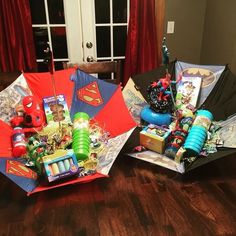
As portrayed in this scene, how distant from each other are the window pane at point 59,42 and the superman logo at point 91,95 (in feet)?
4.12

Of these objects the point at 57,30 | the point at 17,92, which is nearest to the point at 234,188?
the point at 17,92

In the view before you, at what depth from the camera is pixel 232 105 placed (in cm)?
129

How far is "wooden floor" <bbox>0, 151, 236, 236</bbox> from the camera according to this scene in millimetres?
940

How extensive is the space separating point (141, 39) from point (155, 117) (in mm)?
1207

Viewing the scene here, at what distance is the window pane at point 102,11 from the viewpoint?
237 centimetres

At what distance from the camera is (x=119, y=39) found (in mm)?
2529

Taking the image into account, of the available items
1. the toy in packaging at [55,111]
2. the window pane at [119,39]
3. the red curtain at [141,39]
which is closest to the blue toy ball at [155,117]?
the toy in packaging at [55,111]

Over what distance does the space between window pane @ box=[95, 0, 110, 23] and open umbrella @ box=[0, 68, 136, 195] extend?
122 cm

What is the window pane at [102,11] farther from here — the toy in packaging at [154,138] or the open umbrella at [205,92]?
the toy in packaging at [154,138]

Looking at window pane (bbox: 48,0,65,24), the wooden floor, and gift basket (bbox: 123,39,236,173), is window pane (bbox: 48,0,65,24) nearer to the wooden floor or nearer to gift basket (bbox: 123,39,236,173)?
gift basket (bbox: 123,39,236,173)

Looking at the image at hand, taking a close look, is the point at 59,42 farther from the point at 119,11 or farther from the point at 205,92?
the point at 205,92

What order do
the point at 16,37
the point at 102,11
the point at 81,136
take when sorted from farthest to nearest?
the point at 102,11
the point at 16,37
the point at 81,136

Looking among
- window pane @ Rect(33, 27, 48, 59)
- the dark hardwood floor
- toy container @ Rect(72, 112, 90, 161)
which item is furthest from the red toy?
window pane @ Rect(33, 27, 48, 59)

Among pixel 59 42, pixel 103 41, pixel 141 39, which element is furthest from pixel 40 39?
pixel 141 39
